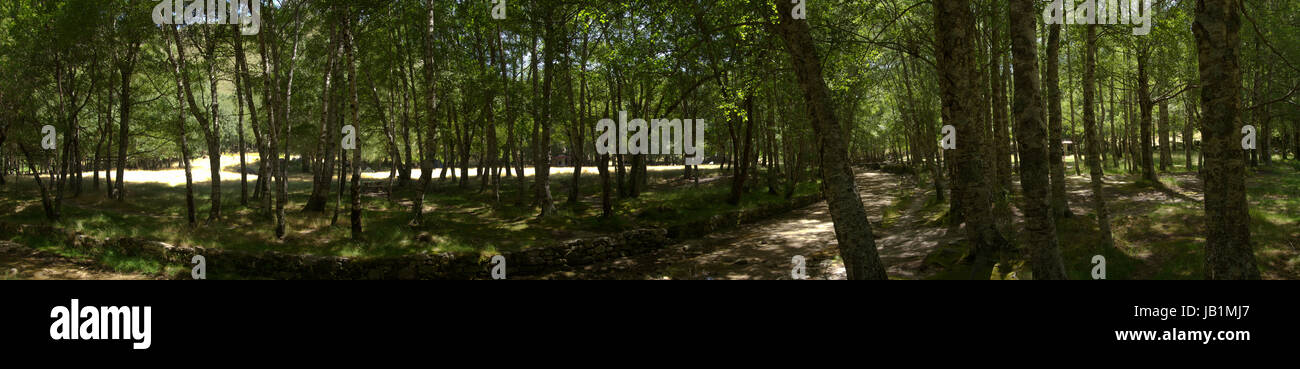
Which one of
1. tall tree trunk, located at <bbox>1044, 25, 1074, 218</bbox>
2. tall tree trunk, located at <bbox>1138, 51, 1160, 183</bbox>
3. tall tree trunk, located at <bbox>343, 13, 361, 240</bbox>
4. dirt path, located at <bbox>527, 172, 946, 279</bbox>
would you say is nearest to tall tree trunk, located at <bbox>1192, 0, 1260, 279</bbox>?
tall tree trunk, located at <bbox>1044, 25, 1074, 218</bbox>

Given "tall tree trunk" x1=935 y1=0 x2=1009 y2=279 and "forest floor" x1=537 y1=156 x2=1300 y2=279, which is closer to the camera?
"tall tree trunk" x1=935 y1=0 x2=1009 y2=279

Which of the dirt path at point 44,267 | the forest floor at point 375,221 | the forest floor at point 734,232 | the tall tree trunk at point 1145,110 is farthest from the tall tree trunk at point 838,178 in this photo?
the dirt path at point 44,267

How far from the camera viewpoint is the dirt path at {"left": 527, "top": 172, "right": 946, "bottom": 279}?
15352 millimetres

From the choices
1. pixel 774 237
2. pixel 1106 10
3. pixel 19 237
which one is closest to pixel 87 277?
pixel 19 237

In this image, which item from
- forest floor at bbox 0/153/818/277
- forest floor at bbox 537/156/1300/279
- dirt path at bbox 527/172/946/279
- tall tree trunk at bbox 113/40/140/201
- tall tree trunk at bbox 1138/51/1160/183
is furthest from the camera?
tall tree trunk at bbox 113/40/140/201

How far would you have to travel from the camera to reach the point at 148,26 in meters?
22.4

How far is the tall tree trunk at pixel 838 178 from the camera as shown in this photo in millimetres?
9398

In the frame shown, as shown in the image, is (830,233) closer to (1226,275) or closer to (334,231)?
(1226,275)

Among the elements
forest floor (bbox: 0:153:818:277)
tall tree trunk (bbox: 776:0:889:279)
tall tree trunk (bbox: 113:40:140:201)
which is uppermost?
tall tree trunk (bbox: 113:40:140:201)

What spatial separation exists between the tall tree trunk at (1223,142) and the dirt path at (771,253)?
5422 mm

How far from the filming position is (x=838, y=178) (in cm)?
947

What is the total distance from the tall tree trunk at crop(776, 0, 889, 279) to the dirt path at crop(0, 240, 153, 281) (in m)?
17.2

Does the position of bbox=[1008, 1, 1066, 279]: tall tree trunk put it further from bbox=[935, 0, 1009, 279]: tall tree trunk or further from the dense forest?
bbox=[935, 0, 1009, 279]: tall tree trunk

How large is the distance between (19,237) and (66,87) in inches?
528
